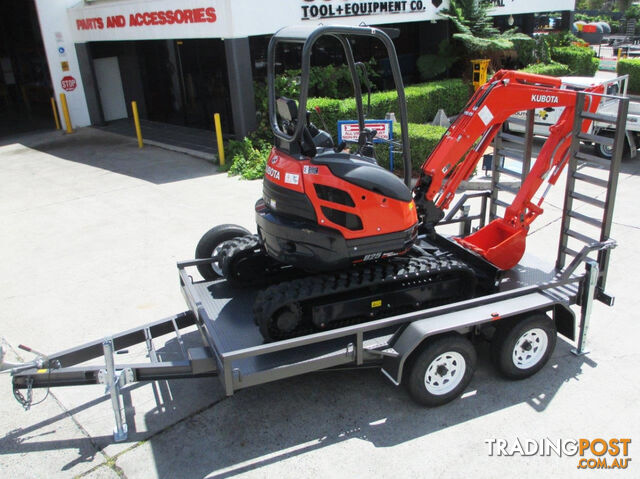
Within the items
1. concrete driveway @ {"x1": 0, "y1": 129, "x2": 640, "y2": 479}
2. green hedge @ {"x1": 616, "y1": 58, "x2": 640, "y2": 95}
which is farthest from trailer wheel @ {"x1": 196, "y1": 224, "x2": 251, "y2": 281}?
green hedge @ {"x1": 616, "y1": 58, "x2": 640, "y2": 95}

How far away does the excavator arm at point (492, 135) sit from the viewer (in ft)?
17.6

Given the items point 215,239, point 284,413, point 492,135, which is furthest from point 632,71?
point 284,413

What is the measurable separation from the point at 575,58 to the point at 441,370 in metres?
17.5

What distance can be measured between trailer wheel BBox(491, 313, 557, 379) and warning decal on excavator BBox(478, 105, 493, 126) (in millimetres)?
1865

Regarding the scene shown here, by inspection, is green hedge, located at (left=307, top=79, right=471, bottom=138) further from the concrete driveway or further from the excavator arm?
the excavator arm

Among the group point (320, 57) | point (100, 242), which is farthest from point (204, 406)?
point (320, 57)

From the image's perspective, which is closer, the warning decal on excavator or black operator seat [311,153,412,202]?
black operator seat [311,153,412,202]

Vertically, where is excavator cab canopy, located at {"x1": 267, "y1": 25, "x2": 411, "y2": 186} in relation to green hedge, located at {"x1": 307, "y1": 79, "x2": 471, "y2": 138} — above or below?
above

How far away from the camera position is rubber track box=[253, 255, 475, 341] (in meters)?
4.46

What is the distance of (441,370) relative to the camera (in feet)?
15.2

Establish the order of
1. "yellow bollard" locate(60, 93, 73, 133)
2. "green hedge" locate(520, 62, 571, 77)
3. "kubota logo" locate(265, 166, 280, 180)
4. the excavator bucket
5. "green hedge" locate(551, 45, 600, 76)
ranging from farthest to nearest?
"green hedge" locate(551, 45, 600, 76)
"green hedge" locate(520, 62, 571, 77)
"yellow bollard" locate(60, 93, 73, 133)
the excavator bucket
"kubota logo" locate(265, 166, 280, 180)

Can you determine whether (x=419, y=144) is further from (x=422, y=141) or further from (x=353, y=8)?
(x=353, y=8)

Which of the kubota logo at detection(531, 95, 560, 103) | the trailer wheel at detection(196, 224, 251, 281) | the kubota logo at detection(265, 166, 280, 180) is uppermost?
the kubota logo at detection(531, 95, 560, 103)

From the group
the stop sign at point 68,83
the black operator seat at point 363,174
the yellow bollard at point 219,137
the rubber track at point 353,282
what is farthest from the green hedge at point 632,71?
the black operator seat at point 363,174
